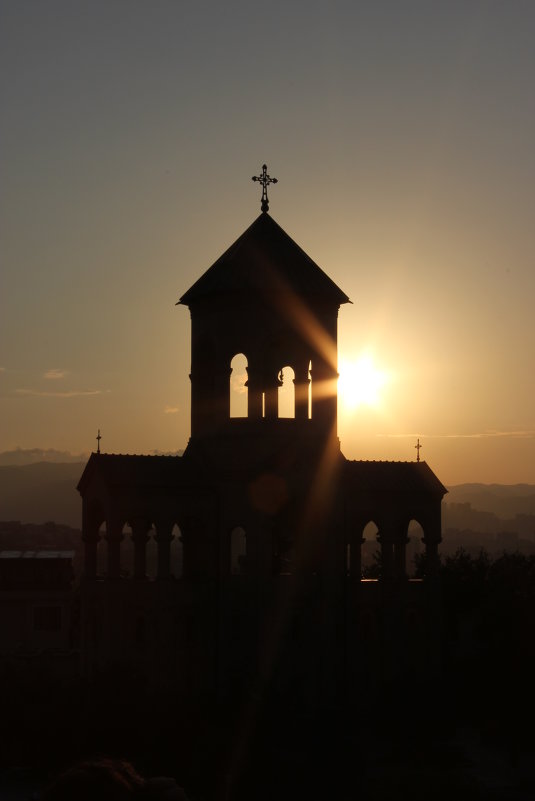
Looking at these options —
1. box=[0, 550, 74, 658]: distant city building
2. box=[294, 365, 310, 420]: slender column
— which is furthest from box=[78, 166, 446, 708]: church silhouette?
box=[0, 550, 74, 658]: distant city building

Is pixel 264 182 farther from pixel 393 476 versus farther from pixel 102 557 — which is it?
pixel 102 557

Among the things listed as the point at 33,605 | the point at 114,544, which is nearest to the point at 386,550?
the point at 114,544

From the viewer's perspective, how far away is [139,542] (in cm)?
3416

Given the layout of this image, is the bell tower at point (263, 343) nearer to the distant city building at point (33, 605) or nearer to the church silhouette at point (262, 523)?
the church silhouette at point (262, 523)

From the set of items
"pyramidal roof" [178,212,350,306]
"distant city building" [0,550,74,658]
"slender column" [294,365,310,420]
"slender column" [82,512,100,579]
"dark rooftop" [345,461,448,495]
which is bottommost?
"distant city building" [0,550,74,658]

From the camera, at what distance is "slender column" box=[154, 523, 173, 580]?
33.8 metres

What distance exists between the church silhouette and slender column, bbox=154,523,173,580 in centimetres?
5

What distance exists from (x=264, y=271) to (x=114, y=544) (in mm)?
8117

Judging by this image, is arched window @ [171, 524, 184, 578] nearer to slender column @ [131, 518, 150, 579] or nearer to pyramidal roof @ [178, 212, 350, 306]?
slender column @ [131, 518, 150, 579]

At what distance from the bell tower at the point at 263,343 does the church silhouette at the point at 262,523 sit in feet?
0.13

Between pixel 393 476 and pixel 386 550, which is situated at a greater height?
pixel 393 476

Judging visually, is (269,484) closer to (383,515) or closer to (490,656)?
(383,515)

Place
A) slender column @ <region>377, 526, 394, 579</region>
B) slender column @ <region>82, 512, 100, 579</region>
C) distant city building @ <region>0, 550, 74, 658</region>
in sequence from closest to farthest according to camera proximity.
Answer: slender column @ <region>82, 512, 100, 579</region> → slender column @ <region>377, 526, 394, 579</region> → distant city building @ <region>0, 550, 74, 658</region>

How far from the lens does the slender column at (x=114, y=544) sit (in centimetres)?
3316
